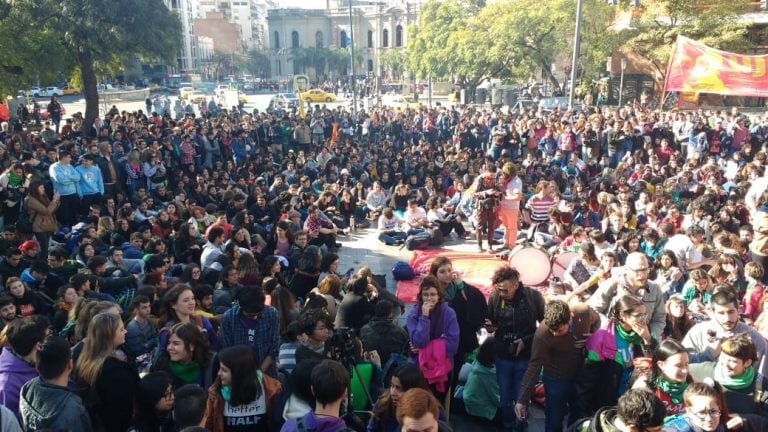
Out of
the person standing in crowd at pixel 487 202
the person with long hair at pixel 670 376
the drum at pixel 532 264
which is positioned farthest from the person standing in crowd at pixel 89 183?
the person with long hair at pixel 670 376

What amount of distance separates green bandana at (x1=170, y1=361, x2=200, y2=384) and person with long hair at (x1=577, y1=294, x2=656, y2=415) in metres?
2.73

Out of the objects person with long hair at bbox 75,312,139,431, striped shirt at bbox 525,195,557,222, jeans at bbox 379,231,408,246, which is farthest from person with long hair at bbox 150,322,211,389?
jeans at bbox 379,231,408,246

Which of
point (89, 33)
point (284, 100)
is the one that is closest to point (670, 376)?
point (89, 33)

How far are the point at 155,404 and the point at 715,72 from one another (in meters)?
15.8

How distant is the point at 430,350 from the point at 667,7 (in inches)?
1212

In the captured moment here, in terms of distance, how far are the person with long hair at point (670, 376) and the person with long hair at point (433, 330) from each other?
1388 millimetres

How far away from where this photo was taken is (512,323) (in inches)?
198

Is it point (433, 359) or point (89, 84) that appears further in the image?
point (89, 84)

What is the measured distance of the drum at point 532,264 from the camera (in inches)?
336

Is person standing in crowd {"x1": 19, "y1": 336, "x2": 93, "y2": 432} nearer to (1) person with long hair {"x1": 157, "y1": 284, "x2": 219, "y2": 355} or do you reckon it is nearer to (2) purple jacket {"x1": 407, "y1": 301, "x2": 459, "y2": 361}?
(1) person with long hair {"x1": 157, "y1": 284, "x2": 219, "y2": 355}

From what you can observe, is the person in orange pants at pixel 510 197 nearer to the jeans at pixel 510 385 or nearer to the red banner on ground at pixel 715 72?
the jeans at pixel 510 385

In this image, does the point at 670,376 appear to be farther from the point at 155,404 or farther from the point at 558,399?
the point at 155,404

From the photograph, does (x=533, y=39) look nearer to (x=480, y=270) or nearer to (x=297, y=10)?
(x=480, y=270)

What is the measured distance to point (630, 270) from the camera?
5176mm
